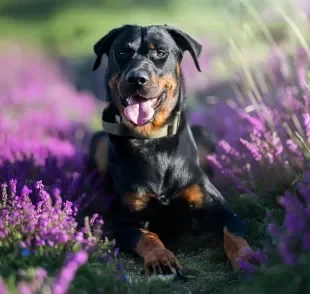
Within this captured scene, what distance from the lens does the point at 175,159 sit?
162 inches

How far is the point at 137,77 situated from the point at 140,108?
299mm

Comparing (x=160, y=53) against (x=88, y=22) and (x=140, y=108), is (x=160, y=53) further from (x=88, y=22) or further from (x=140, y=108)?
(x=88, y=22)

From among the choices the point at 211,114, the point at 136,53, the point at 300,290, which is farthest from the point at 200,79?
the point at 300,290

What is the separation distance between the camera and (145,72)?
12.7ft

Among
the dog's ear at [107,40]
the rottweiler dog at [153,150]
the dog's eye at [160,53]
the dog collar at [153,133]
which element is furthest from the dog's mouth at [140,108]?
the dog's ear at [107,40]

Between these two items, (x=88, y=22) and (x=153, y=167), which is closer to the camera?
(x=153, y=167)

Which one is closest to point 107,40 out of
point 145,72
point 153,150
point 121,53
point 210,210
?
point 121,53

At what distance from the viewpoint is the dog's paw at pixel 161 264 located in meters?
3.36

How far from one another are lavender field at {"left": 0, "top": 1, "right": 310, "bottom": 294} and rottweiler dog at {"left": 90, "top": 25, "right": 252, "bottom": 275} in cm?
21

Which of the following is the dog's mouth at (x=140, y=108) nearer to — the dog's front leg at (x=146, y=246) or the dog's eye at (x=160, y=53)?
the dog's eye at (x=160, y=53)

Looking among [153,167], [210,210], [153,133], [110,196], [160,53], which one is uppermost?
[160,53]

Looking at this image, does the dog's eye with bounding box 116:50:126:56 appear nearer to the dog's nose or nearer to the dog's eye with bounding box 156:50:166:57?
the dog's eye with bounding box 156:50:166:57

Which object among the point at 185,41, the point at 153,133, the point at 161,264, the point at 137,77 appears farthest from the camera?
the point at 185,41

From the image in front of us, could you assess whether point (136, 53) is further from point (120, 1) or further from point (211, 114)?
point (120, 1)
